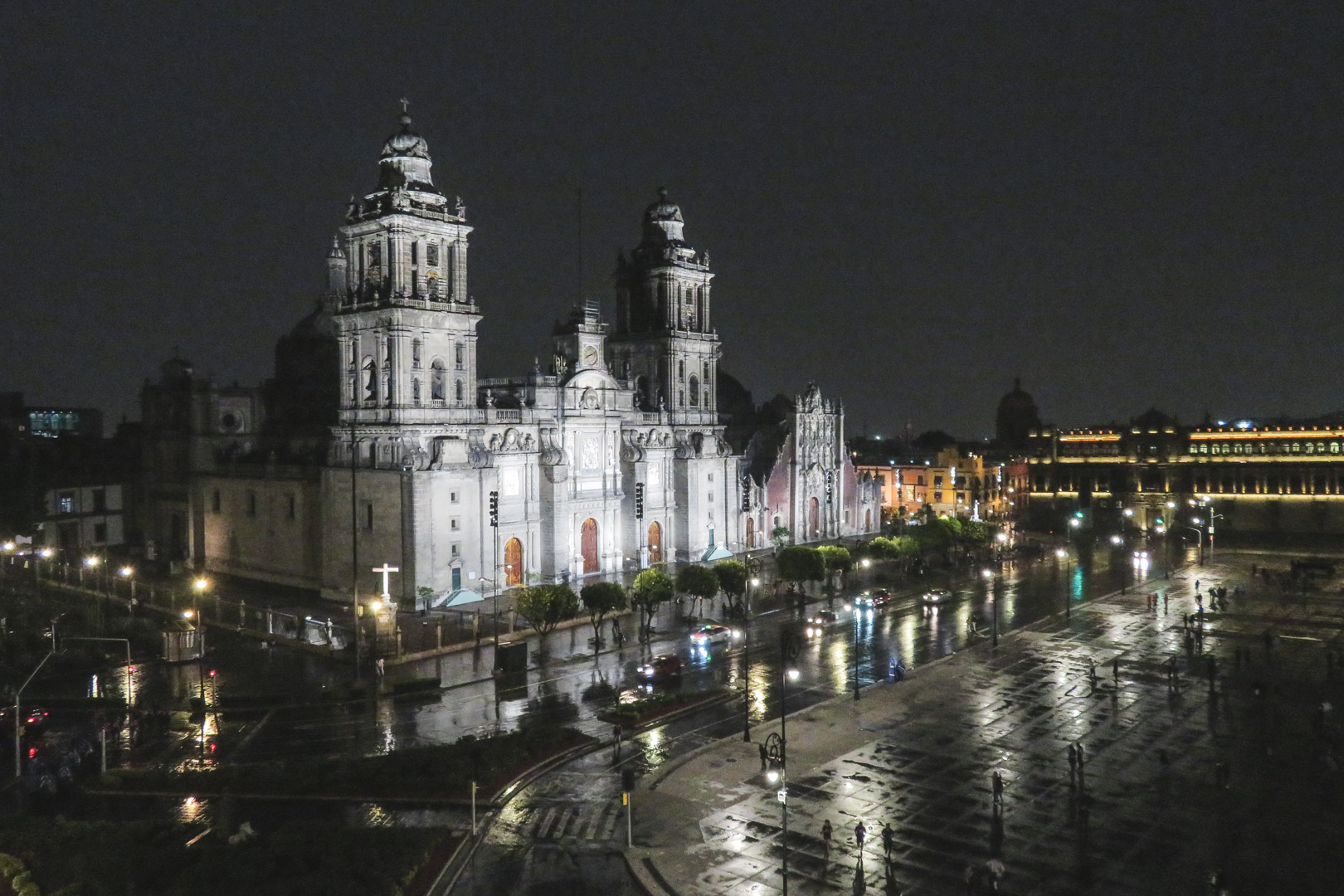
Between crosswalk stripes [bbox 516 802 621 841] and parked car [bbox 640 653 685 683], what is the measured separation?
16112mm

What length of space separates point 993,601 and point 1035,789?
35.3 metres

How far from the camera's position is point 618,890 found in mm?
28297

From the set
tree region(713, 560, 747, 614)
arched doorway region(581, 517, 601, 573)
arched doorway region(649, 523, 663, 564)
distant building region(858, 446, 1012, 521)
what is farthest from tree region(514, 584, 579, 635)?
distant building region(858, 446, 1012, 521)

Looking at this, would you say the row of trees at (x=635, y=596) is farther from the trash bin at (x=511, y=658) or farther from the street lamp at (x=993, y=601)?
the street lamp at (x=993, y=601)

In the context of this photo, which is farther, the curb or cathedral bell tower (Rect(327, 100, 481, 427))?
cathedral bell tower (Rect(327, 100, 481, 427))

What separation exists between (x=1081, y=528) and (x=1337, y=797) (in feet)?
303

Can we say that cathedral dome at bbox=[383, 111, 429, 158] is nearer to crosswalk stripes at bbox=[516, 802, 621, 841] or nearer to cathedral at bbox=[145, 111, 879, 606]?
cathedral at bbox=[145, 111, 879, 606]

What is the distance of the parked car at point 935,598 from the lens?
72.9m

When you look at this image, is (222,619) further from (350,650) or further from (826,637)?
(826,637)

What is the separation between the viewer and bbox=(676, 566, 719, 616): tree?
64.5m

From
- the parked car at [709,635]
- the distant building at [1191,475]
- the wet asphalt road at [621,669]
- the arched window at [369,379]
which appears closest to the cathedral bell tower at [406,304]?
the arched window at [369,379]

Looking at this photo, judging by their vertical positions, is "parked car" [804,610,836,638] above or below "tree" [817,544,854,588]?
below

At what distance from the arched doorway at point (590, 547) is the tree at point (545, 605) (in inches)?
901

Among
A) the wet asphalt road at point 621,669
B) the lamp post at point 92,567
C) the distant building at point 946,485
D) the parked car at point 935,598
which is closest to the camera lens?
the wet asphalt road at point 621,669
